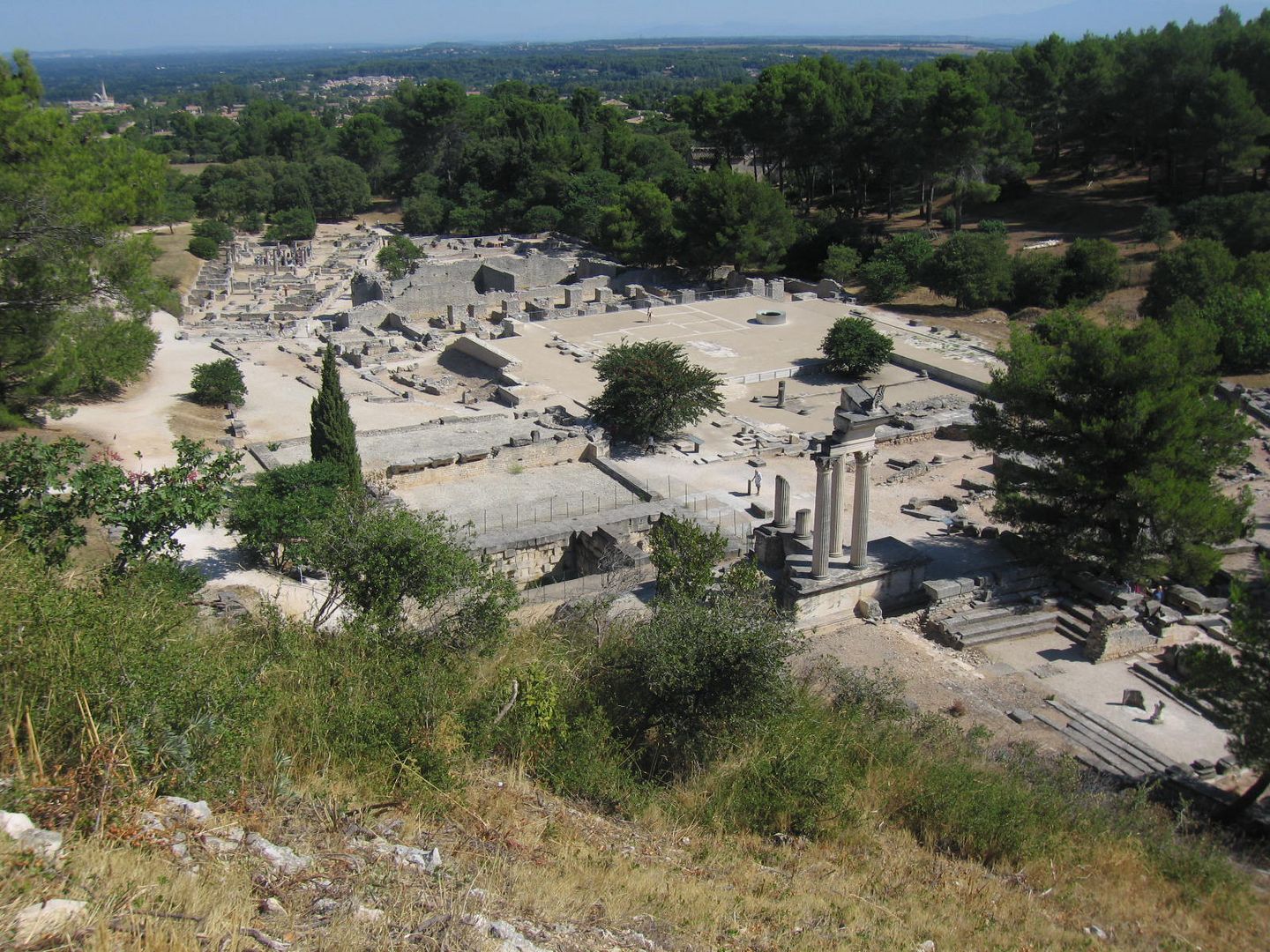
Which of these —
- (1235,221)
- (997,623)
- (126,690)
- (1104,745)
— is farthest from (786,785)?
(1235,221)

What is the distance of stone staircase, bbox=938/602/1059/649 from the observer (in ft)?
52.6

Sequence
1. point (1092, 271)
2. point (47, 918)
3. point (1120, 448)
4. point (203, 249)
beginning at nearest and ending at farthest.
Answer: point (47, 918) → point (1120, 448) → point (1092, 271) → point (203, 249)

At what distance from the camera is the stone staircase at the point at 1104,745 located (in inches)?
501

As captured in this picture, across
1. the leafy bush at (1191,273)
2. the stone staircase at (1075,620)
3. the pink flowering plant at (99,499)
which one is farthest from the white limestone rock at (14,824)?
the leafy bush at (1191,273)

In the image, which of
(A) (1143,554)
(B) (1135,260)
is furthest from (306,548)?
(B) (1135,260)

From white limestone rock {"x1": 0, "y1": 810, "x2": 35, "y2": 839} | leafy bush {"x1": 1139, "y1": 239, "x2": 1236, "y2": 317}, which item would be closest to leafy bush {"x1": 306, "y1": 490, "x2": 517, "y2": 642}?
white limestone rock {"x1": 0, "y1": 810, "x2": 35, "y2": 839}

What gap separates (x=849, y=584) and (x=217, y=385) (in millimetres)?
18704

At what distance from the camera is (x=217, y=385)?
27.4 m

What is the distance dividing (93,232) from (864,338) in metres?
21.6

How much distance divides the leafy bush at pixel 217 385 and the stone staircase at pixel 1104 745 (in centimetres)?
2217

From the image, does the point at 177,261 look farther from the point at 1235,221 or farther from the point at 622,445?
the point at 1235,221

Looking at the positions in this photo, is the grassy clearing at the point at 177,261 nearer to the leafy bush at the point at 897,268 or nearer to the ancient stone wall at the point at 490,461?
the ancient stone wall at the point at 490,461

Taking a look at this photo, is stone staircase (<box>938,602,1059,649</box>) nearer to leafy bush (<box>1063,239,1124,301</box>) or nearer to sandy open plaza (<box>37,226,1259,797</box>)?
sandy open plaza (<box>37,226,1259,797</box>)

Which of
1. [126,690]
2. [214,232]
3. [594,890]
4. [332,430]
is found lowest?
[214,232]
